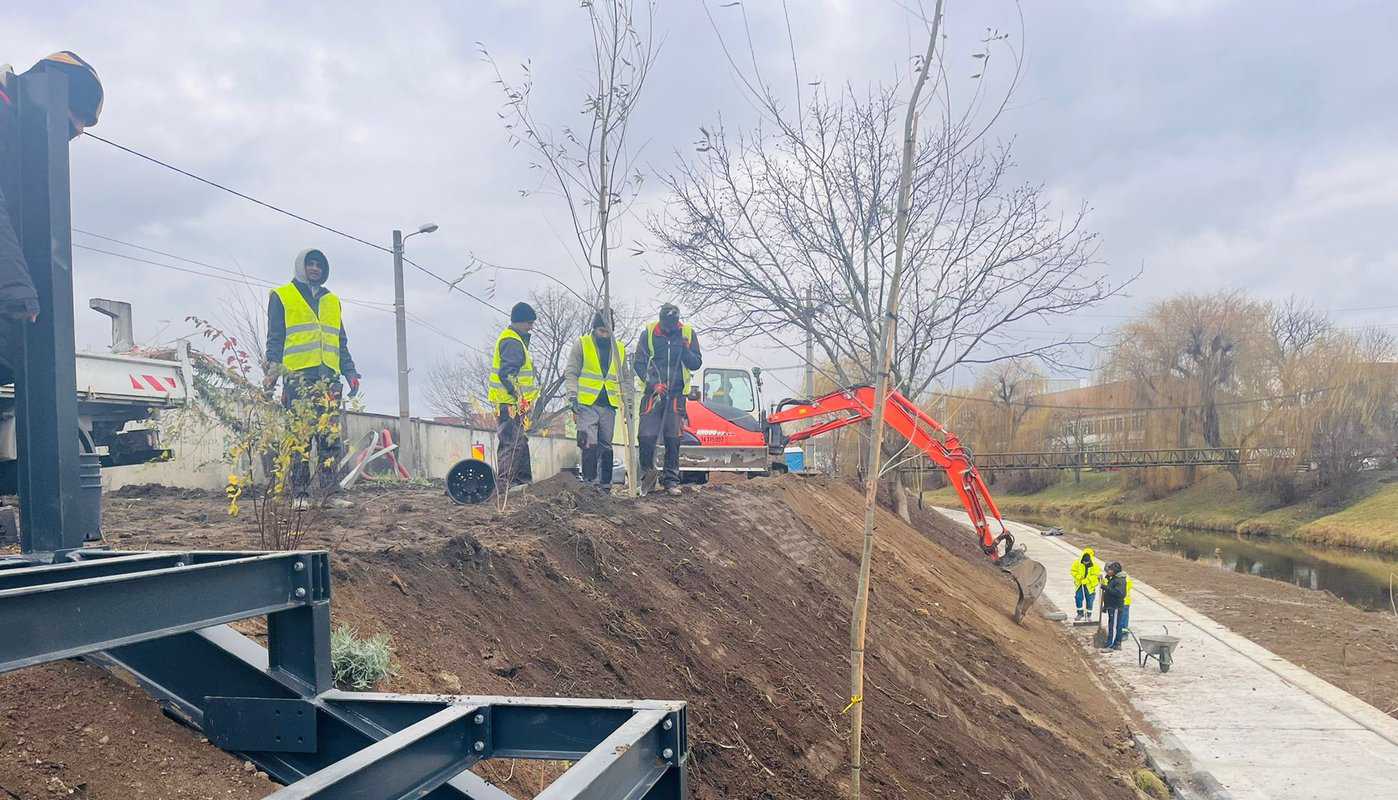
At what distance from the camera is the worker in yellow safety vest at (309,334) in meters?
7.52

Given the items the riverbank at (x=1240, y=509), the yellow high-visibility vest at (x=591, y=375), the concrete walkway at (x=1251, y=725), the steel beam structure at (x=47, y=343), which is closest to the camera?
the steel beam structure at (x=47, y=343)

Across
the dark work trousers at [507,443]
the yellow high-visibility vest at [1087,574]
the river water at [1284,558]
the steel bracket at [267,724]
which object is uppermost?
the dark work trousers at [507,443]

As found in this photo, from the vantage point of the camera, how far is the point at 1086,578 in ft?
56.5

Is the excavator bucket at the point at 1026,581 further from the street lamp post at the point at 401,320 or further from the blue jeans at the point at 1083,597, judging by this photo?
the street lamp post at the point at 401,320

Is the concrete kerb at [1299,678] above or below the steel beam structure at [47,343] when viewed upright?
below

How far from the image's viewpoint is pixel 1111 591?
15266mm

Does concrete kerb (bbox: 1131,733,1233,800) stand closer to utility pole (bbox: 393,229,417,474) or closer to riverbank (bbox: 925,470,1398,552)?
utility pole (bbox: 393,229,417,474)

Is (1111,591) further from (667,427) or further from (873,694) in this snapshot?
(873,694)

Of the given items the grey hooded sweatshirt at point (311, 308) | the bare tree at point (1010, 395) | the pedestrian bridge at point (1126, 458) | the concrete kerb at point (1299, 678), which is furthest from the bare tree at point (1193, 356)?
the grey hooded sweatshirt at point (311, 308)

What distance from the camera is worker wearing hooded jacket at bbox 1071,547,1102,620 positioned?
675 inches

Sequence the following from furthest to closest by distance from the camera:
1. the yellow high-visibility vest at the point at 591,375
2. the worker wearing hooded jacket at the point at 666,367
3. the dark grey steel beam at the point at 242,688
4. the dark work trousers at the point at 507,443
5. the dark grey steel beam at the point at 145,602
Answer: the worker wearing hooded jacket at the point at 666,367 < the yellow high-visibility vest at the point at 591,375 < the dark work trousers at the point at 507,443 < the dark grey steel beam at the point at 242,688 < the dark grey steel beam at the point at 145,602

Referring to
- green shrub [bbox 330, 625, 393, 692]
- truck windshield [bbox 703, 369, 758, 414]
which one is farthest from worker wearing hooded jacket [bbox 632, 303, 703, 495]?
truck windshield [bbox 703, 369, 758, 414]

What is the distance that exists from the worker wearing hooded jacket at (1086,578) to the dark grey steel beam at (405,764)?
15.8 m

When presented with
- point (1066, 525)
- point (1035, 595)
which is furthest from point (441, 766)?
point (1066, 525)
